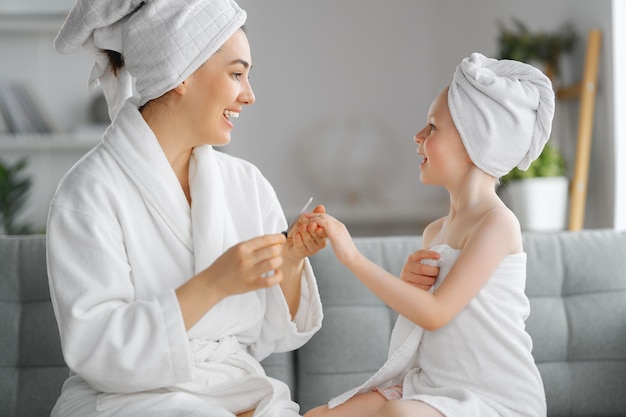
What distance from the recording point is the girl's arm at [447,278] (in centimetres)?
162

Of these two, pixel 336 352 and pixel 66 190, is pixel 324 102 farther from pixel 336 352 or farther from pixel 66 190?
pixel 66 190

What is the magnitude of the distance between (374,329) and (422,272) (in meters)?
0.61

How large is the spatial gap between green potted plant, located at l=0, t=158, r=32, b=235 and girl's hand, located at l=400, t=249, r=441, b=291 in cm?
344

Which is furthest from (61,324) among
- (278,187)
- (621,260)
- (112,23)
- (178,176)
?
(278,187)

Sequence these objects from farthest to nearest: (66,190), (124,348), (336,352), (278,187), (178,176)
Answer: (278,187)
(336,352)
(178,176)
(66,190)
(124,348)

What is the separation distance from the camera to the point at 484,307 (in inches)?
65.7

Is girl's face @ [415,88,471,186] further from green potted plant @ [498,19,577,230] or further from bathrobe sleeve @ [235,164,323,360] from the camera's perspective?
green potted plant @ [498,19,577,230]

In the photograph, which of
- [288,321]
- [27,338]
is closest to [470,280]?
[288,321]

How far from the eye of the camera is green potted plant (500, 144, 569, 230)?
350cm

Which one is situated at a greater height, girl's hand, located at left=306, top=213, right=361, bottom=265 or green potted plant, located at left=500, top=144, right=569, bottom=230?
girl's hand, located at left=306, top=213, right=361, bottom=265

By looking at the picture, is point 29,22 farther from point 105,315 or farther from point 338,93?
point 105,315

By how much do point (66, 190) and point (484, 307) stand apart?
2.81 feet

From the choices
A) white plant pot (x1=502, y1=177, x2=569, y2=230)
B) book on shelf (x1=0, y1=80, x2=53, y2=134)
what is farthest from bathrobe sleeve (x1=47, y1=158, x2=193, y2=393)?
book on shelf (x1=0, y1=80, x2=53, y2=134)

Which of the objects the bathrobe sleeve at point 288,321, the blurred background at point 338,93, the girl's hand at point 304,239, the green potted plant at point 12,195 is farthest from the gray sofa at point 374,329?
the blurred background at point 338,93
